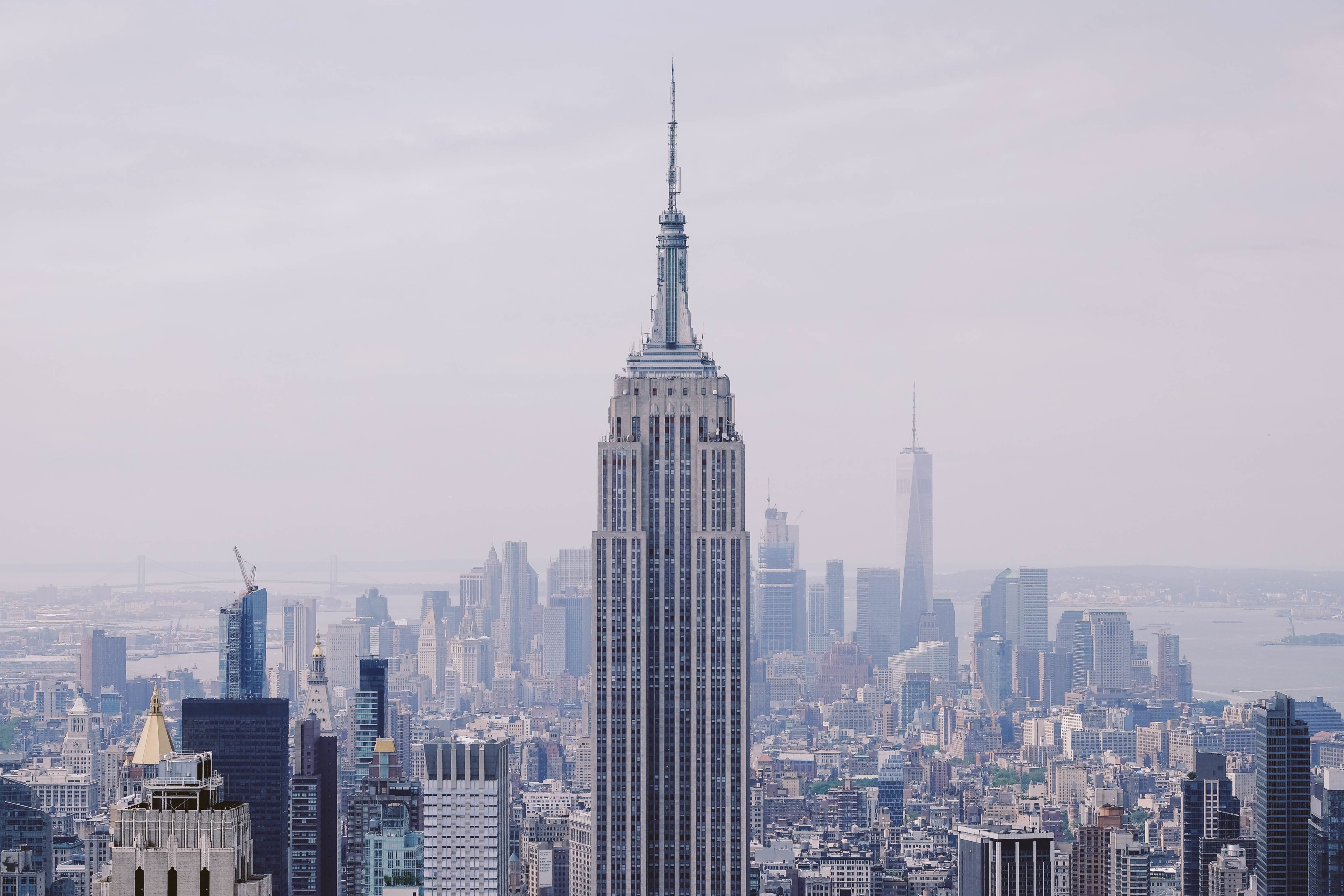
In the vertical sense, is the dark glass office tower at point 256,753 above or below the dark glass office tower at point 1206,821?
above

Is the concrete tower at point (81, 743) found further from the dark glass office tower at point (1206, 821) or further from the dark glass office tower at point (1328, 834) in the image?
the dark glass office tower at point (1328, 834)

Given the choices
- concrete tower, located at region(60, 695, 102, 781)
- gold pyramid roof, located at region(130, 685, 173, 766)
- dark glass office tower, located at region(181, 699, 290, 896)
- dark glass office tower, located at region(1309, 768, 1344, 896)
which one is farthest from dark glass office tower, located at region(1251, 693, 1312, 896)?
concrete tower, located at region(60, 695, 102, 781)

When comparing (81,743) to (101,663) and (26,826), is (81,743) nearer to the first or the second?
(101,663)

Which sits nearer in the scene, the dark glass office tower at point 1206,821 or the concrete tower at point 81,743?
the dark glass office tower at point 1206,821

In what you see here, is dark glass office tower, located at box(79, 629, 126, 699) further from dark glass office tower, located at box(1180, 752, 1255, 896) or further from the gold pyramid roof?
dark glass office tower, located at box(1180, 752, 1255, 896)

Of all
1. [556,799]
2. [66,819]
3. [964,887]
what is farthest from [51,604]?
[964,887]

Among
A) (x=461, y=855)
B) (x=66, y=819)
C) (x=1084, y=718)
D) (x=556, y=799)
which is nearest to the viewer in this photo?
(x=461, y=855)

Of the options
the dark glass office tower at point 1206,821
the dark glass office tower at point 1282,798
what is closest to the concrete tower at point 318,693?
the dark glass office tower at point 1206,821

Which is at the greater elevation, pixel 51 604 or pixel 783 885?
pixel 51 604

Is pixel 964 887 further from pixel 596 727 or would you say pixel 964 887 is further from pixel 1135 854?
pixel 596 727
